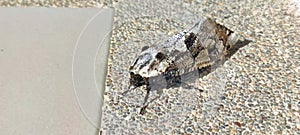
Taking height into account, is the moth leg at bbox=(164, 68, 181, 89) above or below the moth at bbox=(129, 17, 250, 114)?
below

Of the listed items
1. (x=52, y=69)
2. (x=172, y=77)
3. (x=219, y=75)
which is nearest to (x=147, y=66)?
(x=172, y=77)

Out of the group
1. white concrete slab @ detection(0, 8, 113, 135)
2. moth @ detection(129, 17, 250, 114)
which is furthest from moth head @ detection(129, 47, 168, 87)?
white concrete slab @ detection(0, 8, 113, 135)

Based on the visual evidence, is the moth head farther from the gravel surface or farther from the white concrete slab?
the white concrete slab

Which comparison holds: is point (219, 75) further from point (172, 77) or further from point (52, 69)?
point (52, 69)

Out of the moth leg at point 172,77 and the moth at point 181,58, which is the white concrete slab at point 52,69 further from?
the moth leg at point 172,77

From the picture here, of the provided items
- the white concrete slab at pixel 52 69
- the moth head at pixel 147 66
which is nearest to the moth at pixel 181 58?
the moth head at pixel 147 66

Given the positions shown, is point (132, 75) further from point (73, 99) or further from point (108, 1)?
point (108, 1)
